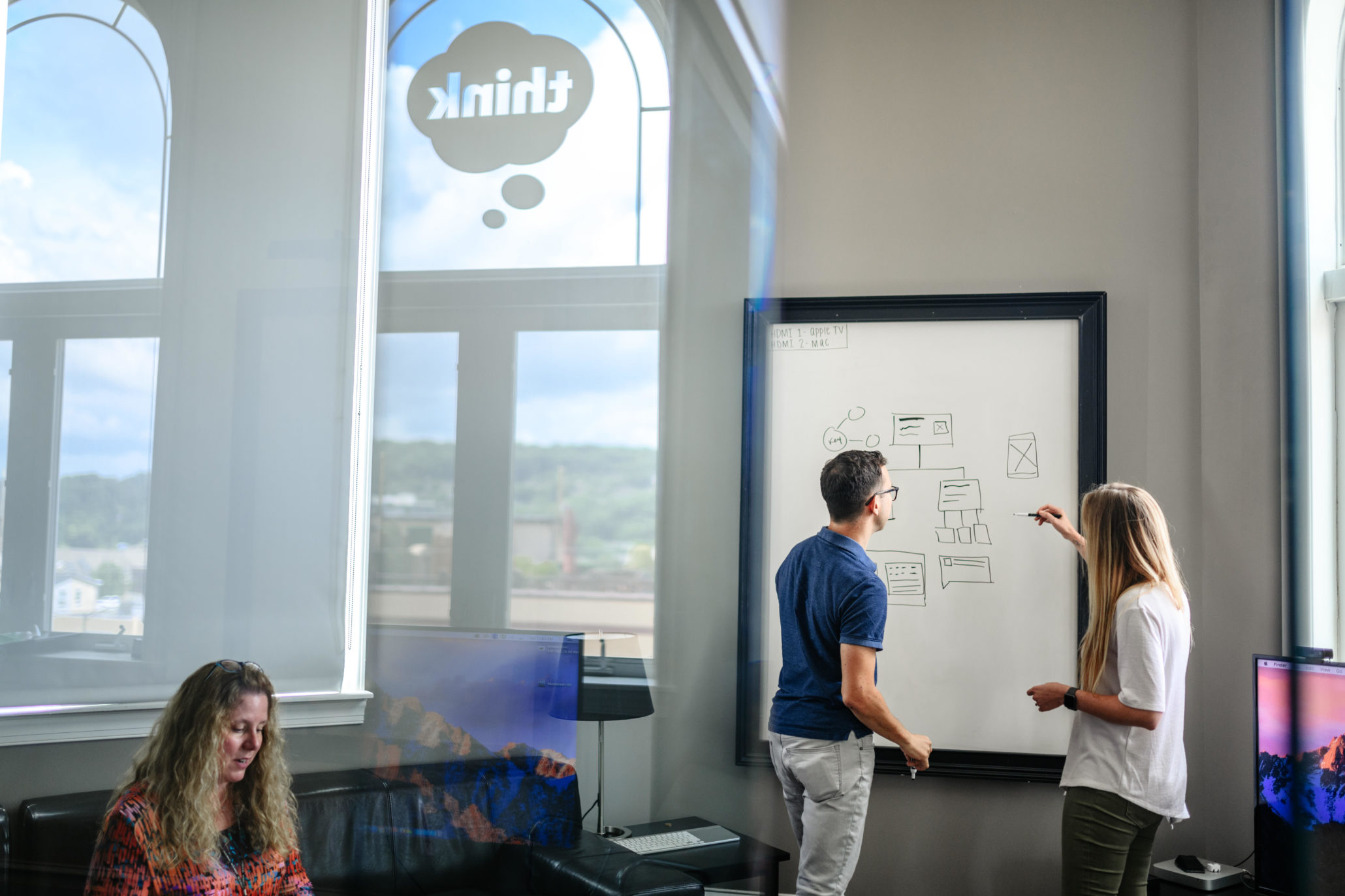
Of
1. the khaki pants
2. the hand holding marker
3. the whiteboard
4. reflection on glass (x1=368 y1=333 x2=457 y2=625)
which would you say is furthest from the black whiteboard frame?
reflection on glass (x1=368 y1=333 x2=457 y2=625)

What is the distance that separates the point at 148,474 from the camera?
1726 mm

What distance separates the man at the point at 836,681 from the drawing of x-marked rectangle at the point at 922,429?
0.52m

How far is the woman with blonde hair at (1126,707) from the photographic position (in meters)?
1.88

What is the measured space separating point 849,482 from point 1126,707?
2.35 feet

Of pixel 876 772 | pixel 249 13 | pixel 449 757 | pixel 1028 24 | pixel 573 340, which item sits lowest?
pixel 876 772

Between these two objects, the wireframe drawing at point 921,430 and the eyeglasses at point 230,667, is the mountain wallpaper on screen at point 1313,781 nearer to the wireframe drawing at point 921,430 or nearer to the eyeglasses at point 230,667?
the wireframe drawing at point 921,430

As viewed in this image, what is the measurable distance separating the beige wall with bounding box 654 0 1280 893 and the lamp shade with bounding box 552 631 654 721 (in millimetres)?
129

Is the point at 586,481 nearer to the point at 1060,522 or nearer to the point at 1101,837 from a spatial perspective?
the point at 1060,522

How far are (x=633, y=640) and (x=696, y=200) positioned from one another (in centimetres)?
114

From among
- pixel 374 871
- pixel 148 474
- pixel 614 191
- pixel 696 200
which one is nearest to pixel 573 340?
pixel 614 191

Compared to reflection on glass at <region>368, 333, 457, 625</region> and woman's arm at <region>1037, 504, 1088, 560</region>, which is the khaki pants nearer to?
woman's arm at <region>1037, 504, 1088, 560</region>

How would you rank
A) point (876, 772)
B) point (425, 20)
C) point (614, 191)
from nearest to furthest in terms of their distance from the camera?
point (425, 20)
point (614, 191)
point (876, 772)

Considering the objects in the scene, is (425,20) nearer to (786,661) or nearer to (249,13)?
(249,13)

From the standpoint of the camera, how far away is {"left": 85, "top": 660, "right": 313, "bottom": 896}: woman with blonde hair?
1370mm
